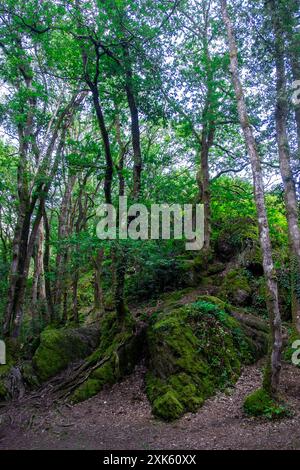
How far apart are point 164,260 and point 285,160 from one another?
4.66 metres

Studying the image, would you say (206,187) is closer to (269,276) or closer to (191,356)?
(269,276)

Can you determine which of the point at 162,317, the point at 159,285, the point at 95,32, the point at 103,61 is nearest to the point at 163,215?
the point at 159,285

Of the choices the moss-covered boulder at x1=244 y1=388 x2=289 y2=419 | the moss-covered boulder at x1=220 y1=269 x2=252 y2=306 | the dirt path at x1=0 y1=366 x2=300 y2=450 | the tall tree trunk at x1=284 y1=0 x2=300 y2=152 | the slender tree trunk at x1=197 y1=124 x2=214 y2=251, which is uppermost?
the tall tree trunk at x1=284 y1=0 x2=300 y2=152

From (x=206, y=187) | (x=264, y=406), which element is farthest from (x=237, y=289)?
(x=264, y=406)

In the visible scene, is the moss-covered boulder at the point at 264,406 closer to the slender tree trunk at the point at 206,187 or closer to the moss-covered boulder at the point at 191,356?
the moss-covered boulder at the point at 191,356

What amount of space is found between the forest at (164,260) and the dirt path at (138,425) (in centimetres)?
4

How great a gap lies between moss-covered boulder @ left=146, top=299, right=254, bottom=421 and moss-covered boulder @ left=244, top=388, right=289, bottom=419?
100 cm

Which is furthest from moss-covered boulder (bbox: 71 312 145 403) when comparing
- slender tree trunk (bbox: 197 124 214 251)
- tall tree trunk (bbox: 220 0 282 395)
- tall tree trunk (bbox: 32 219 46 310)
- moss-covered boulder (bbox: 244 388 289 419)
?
tall tree trunk (bbox: 32 219 46 310)

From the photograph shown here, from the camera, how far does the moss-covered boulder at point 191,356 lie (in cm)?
688

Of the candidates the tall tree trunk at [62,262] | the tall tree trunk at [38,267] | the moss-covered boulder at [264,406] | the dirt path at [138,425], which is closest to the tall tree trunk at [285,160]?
the dirt path at [138,425]

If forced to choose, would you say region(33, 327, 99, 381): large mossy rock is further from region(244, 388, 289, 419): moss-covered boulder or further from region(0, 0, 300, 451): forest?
region(244, 388, 289, 419): moss-covered boulder

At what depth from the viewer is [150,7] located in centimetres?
945

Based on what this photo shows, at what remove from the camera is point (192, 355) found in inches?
302

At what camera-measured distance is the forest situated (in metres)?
6.52
